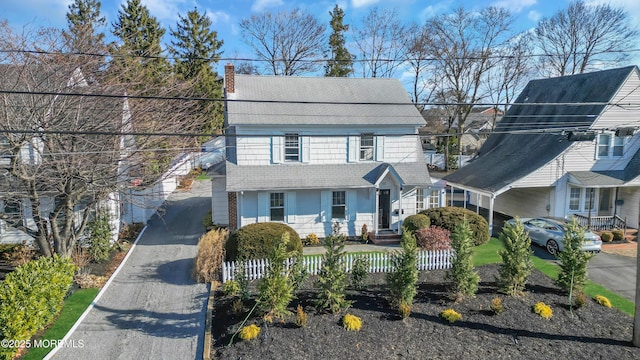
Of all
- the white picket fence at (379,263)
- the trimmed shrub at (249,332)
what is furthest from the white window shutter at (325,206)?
the trimmed shrub at (249,332)

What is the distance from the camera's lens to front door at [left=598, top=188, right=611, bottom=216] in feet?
71.2

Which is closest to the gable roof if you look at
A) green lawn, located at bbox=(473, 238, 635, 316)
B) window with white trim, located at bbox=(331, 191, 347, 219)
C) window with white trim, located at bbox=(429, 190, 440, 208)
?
window with white trim, located at bbox=(331, 191, 347, 219)

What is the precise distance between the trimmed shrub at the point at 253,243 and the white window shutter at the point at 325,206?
4039mm

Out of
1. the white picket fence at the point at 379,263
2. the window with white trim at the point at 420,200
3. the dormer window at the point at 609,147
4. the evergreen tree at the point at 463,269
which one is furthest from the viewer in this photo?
the dormer window at the point at 609,147

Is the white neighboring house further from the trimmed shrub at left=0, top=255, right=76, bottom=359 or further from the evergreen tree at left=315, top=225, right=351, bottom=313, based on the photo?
the evergreen tree at left=315, top=225, right=351, bottom=313

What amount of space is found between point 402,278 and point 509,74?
1500 inches

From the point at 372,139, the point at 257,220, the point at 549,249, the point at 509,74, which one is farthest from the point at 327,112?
the point at 509,74

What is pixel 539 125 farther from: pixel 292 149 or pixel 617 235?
pixel 292 149

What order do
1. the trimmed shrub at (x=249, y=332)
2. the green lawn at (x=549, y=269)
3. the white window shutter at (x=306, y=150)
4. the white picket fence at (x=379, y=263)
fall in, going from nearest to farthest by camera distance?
the trimmed shrub at (x=249, y=332)
the green lawn at (x=549, y=269)
the white picket fence at (x=379, y=263)
the white window shutter at (x=306, y=150)

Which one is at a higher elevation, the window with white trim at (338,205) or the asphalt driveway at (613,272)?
the window with white trim at (338,205)

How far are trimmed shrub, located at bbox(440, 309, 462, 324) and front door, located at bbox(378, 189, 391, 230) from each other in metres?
8.92

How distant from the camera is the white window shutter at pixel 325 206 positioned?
18.3 metres

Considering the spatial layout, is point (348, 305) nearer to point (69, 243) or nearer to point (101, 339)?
point (101, 339)

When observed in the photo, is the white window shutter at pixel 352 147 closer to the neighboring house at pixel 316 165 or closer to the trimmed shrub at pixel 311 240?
the neighboring house at pixel 316 165
